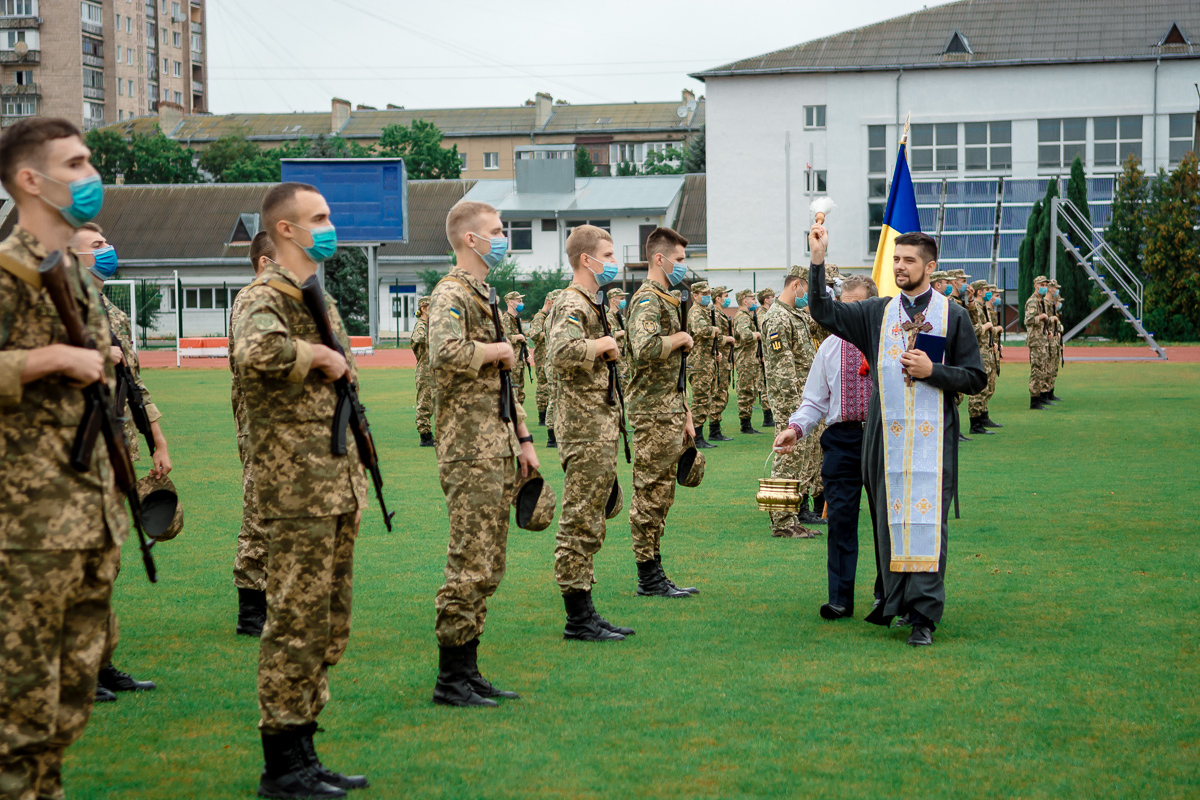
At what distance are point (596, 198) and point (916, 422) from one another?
191ft

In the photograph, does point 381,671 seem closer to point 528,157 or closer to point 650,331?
point 650,331

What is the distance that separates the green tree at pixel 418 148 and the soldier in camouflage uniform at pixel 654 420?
71.5 metres

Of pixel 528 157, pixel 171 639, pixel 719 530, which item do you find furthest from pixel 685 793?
pixel 528 157

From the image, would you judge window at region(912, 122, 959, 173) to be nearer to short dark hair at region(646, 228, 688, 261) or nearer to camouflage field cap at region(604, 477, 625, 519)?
short dark hair at region(646, 228, 688, 261)

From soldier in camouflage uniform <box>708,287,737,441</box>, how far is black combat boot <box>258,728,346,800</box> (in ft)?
47.9

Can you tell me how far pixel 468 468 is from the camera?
5.71 m

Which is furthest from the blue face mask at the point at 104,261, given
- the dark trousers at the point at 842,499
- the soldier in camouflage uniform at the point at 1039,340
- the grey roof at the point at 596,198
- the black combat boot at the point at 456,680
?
the grey roof at the point at 596,198

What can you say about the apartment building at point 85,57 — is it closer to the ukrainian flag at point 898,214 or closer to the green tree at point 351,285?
the green tree at point 351,285

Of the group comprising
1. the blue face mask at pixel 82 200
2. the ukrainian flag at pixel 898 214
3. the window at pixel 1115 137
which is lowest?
the blue face mask at pixel 82 200

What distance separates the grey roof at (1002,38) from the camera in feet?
173

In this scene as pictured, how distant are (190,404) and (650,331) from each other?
1946 cm

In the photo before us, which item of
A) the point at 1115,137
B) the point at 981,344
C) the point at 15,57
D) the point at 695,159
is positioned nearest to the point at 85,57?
the point at 15,57

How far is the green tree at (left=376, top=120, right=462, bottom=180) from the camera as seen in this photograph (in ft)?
257

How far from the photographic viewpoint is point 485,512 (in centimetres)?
573
